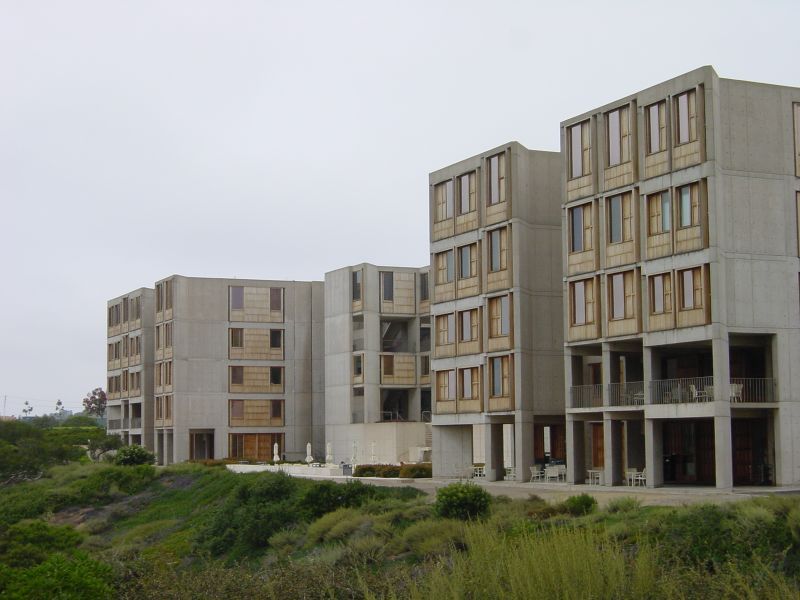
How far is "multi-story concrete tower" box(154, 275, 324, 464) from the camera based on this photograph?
8156 cm

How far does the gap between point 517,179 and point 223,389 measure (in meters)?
41.8

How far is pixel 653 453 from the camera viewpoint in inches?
1528

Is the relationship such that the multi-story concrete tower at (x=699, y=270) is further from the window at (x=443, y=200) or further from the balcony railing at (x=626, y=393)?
the window at (x=443, y=200)

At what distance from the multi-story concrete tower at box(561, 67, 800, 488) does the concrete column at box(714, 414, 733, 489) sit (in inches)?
1.6

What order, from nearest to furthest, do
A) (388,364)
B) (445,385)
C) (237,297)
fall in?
1. (445,385)
2. (388,364)
3. (237,297)

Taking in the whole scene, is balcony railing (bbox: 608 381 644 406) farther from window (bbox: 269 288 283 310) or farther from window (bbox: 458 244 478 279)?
window (bbox: 269 288 283 310)

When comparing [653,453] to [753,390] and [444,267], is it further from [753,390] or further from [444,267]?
[444,267]

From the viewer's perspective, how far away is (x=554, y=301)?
158 ft

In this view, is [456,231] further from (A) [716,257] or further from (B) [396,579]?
(B) [396,579]

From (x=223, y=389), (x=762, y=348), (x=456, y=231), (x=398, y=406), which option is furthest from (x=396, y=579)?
(x=223, y=389)

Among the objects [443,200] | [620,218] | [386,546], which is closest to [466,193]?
[443,200]

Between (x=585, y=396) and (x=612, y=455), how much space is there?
3.11m

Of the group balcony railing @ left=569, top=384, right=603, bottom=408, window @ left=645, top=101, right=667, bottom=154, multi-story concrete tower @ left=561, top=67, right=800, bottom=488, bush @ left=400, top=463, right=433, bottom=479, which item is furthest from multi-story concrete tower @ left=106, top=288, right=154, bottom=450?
window @ left=645, top=101, right=667, bottom=154

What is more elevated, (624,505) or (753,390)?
(753,390)
